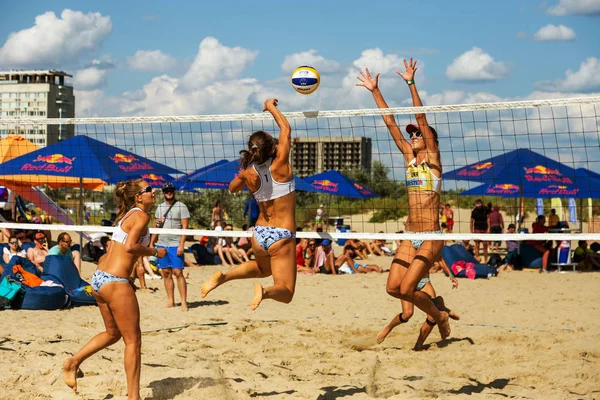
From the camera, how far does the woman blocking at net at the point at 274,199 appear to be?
5062 mm

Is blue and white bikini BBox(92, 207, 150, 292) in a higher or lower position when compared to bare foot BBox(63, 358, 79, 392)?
higher

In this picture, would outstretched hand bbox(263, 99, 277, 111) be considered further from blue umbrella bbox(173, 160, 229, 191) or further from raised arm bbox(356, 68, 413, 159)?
blue umbrella bbox(173, 160, 229, 191)

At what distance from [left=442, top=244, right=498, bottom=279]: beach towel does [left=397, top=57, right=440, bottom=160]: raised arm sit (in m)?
7.54

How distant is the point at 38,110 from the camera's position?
352ft

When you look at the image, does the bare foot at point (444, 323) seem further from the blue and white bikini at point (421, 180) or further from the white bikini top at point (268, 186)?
the white bikini top at point (268, 186)

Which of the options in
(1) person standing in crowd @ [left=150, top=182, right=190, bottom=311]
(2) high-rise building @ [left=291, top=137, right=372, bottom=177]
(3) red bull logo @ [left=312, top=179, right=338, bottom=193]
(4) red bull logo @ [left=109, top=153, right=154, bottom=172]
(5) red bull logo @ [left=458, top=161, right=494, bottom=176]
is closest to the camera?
(1) person standing in crowd @ [left=150, top=182, right=190, bottom=311]

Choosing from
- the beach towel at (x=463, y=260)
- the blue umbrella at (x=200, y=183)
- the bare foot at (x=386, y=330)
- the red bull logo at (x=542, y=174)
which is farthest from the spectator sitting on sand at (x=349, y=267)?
the bare foot at (x=386, y=330)

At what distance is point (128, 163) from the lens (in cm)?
1344

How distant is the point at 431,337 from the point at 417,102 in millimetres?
2669


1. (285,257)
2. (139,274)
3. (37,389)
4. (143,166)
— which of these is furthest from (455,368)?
(143,166)

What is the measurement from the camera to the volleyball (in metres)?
6.18

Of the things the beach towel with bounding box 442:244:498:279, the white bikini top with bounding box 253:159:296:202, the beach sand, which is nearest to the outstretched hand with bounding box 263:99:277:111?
the white bikini top with bounding box 253:159:296:202

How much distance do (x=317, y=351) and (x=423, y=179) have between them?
197cm

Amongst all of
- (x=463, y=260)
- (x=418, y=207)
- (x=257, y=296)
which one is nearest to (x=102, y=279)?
(x=257, y=296)
